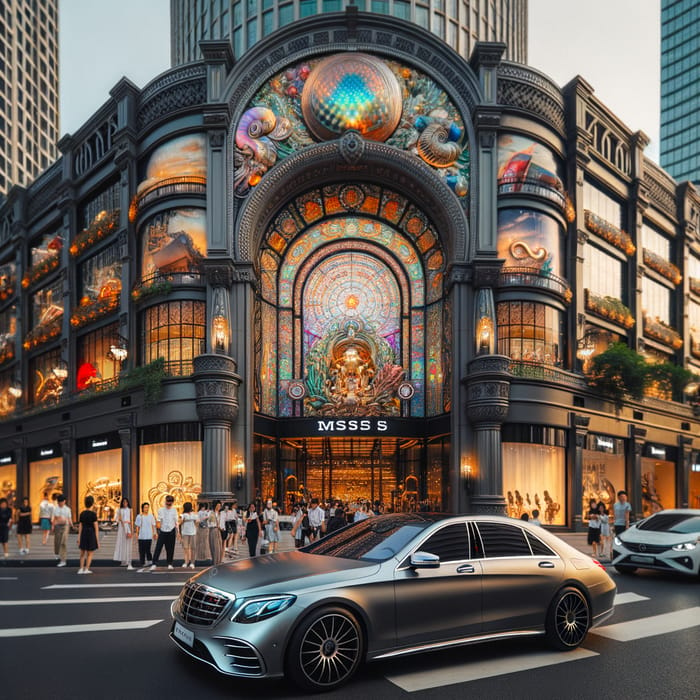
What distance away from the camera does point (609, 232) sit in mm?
35312

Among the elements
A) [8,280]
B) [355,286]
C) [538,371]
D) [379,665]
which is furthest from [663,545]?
[8,280]

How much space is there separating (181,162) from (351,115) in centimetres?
798

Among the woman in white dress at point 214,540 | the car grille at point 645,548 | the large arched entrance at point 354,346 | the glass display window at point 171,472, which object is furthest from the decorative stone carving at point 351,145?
the car grille at point 645,548

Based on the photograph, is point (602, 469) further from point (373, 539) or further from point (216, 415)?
point (373, 539)

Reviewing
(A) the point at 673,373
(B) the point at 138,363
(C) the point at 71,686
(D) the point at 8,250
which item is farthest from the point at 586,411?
(D) the point at 8,250

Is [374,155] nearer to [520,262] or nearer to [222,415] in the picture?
[520,262]

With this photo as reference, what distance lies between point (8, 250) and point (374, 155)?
93.0 feet

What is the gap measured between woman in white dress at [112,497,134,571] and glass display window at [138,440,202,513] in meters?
12.4

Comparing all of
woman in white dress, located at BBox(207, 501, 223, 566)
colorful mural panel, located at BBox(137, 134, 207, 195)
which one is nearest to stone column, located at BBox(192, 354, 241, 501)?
colorful mural panel, located at BBox(137, 134, 207, 195)

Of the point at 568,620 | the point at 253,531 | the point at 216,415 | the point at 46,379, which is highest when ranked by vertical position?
the point at 46,379

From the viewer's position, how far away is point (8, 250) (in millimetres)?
46688

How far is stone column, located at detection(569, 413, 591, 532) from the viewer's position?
100ft

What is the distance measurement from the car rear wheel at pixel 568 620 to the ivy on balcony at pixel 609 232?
2894 centimetres

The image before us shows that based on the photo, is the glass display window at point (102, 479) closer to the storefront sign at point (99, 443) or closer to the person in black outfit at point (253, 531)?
the storefront sign at point (99, 443)
